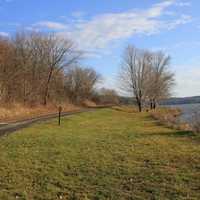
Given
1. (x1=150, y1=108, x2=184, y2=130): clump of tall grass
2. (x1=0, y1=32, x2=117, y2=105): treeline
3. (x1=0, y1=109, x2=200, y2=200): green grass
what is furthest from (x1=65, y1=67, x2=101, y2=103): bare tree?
(x1=0, y1=109, x2=200, y2=200): green grass

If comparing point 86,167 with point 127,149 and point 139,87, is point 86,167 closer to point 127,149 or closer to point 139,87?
point 127,149

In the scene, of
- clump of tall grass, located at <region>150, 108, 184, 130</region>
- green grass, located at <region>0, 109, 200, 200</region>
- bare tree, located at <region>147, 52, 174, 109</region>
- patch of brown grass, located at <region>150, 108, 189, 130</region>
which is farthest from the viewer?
bare tree, located at <region>147, 52, 174, 109</region>

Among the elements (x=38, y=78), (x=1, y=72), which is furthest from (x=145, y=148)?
(x=38, y=78)

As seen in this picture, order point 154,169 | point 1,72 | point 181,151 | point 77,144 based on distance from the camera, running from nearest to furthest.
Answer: point 154,169 → point 181,151 → point 77,144 → point 1,72

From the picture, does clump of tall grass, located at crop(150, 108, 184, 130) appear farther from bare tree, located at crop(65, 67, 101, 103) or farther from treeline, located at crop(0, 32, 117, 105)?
bare tree, located at crop(65, 67, 101, 103)

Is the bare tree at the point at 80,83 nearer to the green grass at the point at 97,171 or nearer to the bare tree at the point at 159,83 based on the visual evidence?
the bare tree at the point at 159,83

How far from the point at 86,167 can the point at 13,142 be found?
5.33 m

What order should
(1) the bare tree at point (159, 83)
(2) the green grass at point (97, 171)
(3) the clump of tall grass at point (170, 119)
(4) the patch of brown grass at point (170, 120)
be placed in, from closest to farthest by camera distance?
1. (2) the green grass at point (97, 171)
2. (4) the patch of brown grass at point (170, 120)
3. (3) the clump of tall grass at point (170, 119)
4. (1) the bare tree at point (159, 83)

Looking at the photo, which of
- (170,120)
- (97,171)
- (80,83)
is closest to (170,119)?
(170,120)

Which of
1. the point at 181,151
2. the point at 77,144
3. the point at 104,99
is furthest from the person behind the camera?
the point at 104,99

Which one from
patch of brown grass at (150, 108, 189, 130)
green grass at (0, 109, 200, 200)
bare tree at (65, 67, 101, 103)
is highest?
bare tree at (65, 67, 101, 103)

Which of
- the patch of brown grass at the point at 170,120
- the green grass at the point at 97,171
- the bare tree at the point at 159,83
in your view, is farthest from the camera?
the bare tree at the point at 159,83

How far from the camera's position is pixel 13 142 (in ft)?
43.1

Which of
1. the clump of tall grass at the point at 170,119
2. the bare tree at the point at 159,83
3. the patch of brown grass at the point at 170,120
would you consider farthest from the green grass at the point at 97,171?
the bare tree at the point at 159,83
